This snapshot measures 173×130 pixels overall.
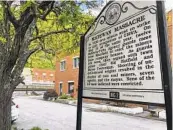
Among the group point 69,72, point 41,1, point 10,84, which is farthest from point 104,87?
point 69,72

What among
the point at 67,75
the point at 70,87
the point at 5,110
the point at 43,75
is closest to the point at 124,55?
the point at 5,110

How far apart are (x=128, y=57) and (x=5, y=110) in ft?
11.5

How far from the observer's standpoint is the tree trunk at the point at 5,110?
247 inches

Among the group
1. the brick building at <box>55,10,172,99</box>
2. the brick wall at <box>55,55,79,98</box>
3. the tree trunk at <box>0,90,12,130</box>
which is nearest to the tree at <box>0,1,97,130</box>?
Result: the tree trunk at <box>0,90,12,130</box>

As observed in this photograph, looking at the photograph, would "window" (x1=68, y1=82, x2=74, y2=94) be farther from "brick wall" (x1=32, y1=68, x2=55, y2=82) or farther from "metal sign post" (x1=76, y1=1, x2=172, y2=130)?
"metal sign post" (x1=76, y1=1, x2=172, y2=130)

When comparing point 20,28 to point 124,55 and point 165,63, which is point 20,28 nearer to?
point 124,55

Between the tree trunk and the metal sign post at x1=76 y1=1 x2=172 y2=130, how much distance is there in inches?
74.9

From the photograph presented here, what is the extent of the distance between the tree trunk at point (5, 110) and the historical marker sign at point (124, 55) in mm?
2055

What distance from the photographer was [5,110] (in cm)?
644

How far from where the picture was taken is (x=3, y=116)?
6.42 metres

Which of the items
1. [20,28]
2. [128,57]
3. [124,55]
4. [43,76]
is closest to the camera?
[128,57]

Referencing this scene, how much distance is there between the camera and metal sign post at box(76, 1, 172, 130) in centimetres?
354

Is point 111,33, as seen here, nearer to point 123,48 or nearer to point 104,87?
point 123,48

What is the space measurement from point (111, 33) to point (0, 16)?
254 centimetres
